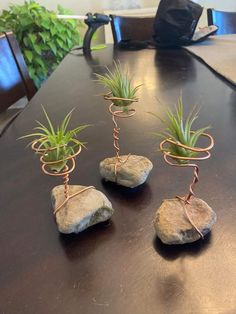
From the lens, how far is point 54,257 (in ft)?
1.39

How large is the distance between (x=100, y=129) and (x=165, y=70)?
1.84ft

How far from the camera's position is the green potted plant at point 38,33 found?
2.40 metres

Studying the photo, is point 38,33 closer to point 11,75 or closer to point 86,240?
point 11,75

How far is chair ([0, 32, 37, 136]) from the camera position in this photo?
1246mm

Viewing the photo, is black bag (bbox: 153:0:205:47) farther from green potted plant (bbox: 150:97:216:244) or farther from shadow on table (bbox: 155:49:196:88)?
green potted plant (bbox: 150:97:216:244)

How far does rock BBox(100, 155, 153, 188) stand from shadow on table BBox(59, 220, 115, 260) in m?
0.08

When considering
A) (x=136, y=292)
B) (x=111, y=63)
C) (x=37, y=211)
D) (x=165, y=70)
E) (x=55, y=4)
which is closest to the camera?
(x=136, y=292)

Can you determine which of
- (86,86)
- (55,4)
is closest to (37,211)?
(86,86)

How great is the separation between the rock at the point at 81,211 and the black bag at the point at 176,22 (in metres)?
1.26

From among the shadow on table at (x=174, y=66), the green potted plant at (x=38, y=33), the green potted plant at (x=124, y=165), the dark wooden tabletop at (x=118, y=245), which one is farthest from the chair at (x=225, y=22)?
the green potted plant at (x=124, y=165)

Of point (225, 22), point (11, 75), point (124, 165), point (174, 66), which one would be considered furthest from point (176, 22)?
point (124, 165)

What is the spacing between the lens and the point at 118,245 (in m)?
0.44

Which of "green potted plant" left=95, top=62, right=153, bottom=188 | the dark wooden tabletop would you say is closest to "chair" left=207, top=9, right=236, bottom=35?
the dark wooden tabletop

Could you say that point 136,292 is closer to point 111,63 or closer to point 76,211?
point 76,211
